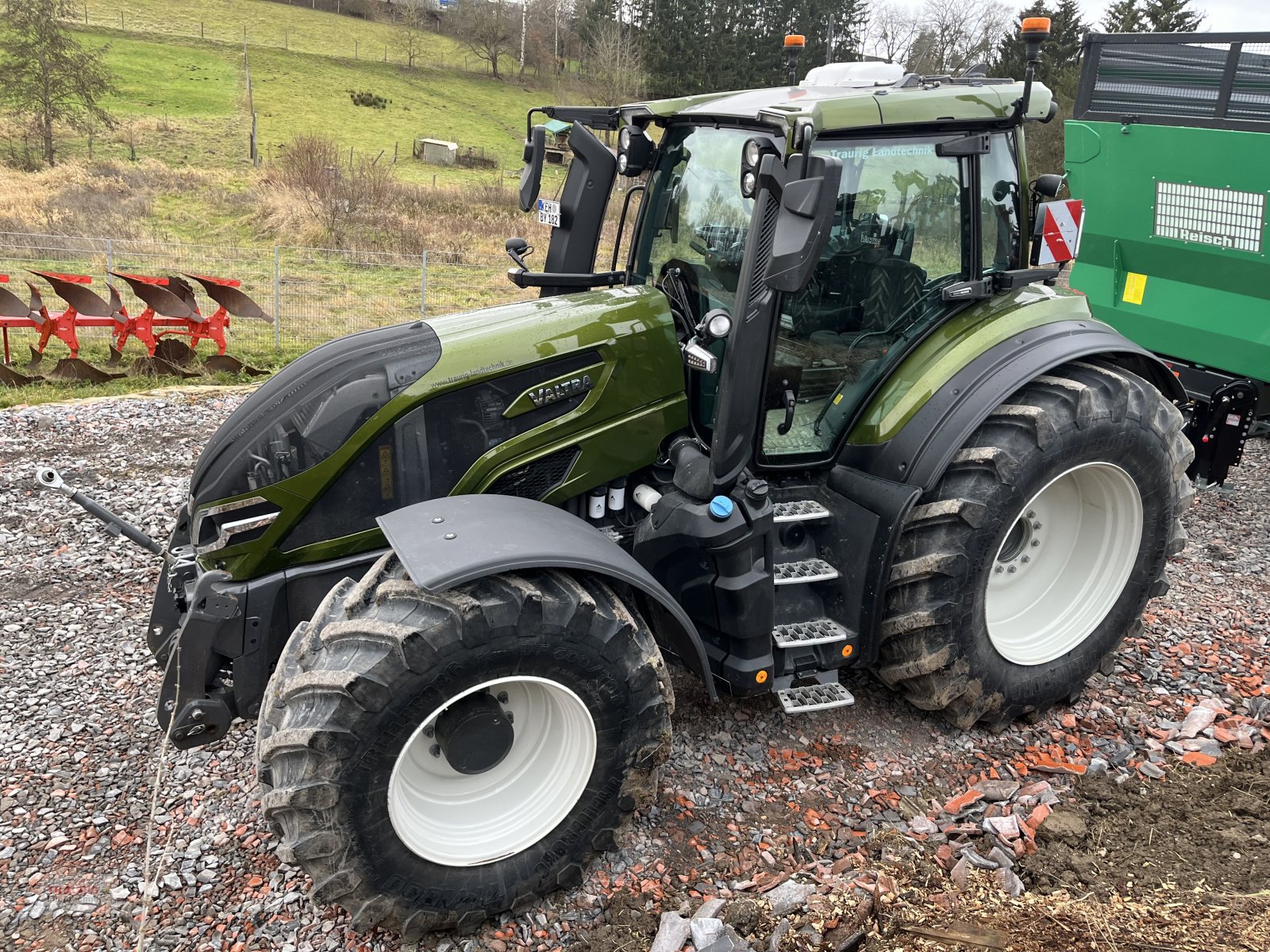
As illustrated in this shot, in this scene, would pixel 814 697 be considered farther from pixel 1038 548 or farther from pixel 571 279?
pixel 571 279

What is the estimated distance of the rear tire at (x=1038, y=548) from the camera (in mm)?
3590

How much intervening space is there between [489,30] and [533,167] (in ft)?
186

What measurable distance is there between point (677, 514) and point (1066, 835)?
1800mm

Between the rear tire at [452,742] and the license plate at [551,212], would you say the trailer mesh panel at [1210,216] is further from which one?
the rear tire at [452,742]

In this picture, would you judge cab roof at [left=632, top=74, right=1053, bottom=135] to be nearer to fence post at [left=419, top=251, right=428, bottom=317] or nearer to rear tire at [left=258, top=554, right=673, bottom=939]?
rear tire at [left=258, top=554, right=673, bottom=939]

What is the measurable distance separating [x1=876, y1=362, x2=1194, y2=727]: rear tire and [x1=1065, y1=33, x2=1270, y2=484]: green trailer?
6.57ft

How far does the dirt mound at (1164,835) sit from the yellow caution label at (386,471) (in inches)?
100

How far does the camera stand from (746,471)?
140 inches

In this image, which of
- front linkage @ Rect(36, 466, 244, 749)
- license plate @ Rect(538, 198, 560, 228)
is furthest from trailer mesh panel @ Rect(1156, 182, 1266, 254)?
front linkage @ Rect(36, 466, 244, 749)

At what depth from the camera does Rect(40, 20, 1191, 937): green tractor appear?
280cm

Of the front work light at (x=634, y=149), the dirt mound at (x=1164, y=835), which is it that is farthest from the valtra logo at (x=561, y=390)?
the dirt mound at (x=1164, y=835)

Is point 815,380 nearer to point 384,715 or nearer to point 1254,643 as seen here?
point 384,715

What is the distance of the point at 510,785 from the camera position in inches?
123

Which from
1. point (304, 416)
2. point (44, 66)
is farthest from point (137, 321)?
point (44, 66)
